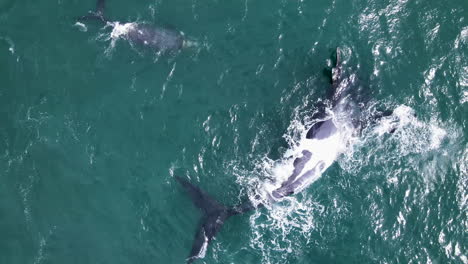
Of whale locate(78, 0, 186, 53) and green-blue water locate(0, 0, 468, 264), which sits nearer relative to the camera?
green-blue water locate(0, 0, 468, 264)

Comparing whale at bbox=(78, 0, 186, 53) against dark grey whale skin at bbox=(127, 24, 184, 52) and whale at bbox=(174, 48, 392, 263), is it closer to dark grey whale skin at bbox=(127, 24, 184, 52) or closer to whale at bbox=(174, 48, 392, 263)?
dark grey whale skin at bbox=(127, 24, 184, 52)

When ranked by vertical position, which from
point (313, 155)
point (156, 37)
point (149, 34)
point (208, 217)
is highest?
point (149, 34)

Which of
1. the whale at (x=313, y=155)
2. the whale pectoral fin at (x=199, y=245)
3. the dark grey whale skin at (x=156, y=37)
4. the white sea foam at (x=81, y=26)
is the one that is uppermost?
the white sea foam at (x=81, y=26)

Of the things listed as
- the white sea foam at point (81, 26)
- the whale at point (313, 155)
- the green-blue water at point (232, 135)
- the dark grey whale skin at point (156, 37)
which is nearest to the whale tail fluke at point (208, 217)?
the whale at point (313, 155)

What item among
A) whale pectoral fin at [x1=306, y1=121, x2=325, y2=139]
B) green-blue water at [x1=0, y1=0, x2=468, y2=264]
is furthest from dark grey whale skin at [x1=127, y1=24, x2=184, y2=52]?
whale pectoral fin at [x1=306, y1=121, x2=325, y2=139]

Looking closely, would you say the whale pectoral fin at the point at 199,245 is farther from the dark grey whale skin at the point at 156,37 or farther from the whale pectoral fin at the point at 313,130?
the dark grey whale skin at the point at 156,37

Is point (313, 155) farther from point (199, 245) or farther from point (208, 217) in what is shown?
point (199, 245)

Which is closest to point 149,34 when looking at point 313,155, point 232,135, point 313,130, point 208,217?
point 232,135
